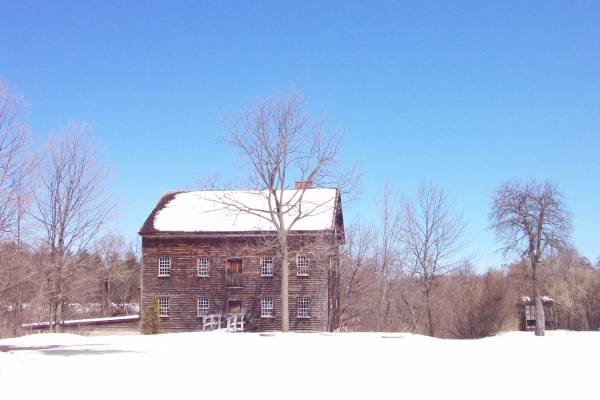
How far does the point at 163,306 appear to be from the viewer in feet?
140

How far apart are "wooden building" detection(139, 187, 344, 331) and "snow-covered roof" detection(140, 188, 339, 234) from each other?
0.07 meters

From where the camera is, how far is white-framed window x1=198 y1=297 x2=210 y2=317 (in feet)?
138

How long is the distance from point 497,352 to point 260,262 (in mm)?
23124

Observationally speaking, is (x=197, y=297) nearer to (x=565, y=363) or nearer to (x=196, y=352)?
(x=196, y=352)

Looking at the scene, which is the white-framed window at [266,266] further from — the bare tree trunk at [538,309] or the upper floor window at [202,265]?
the bare tree trunk at [538,309]

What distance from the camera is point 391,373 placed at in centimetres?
1492

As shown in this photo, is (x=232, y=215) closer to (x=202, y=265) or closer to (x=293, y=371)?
(x=202, y=265)

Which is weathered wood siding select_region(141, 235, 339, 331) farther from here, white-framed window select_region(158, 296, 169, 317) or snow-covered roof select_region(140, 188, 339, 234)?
snow-covered roof select_region(140, 188, 339, 234)

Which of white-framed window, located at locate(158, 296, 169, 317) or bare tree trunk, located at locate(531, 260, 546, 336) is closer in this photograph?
bare tree trunk, located at locate(531, 260, 546, 336)

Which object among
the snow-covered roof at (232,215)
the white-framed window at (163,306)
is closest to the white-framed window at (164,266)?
the white-framed window at (163,306)

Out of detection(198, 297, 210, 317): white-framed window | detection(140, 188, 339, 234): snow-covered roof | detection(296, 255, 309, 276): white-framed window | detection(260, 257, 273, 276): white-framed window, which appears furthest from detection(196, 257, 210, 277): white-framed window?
detection(296, 255, 309, 276): white-framed window

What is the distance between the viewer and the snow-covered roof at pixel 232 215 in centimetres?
4166

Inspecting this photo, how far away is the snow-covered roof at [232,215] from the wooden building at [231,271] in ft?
0.22

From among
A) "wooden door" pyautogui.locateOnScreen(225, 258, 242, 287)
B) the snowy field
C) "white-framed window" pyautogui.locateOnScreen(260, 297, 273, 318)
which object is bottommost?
the snowy field
